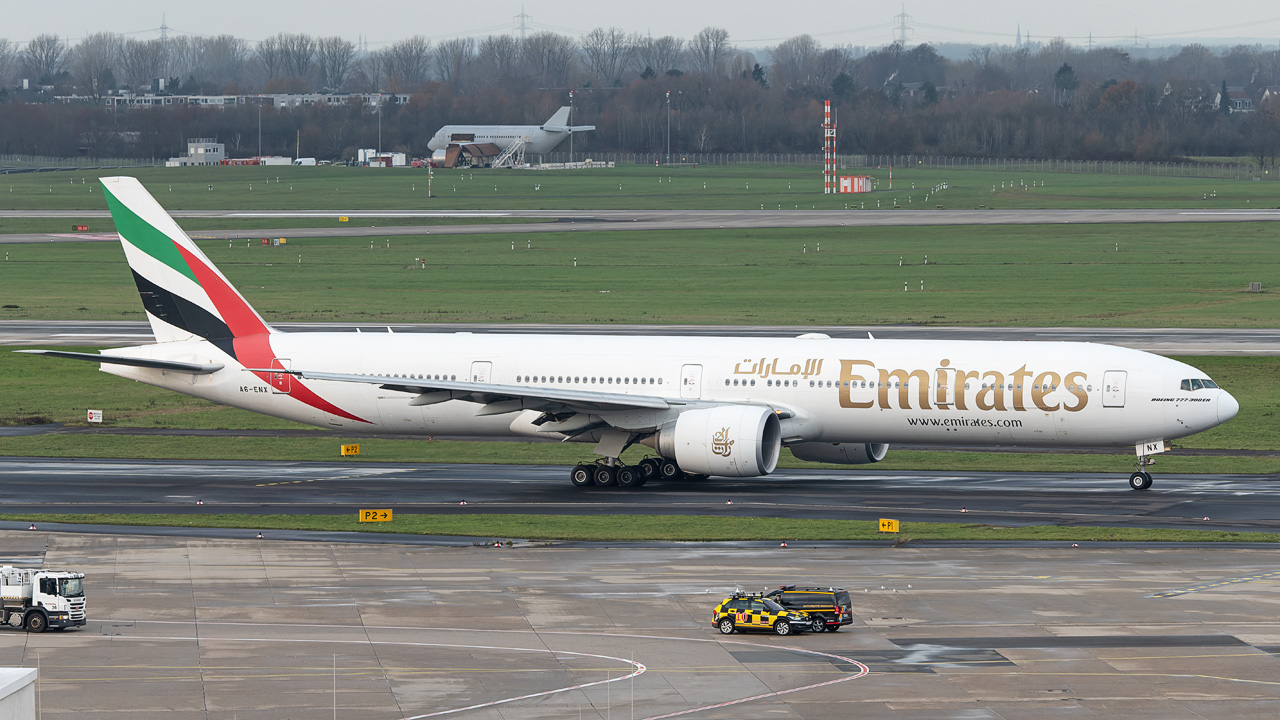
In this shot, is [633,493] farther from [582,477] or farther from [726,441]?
[726,441]

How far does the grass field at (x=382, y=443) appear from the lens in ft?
178

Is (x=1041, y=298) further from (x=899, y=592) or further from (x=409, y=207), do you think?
(x=409, y=207)

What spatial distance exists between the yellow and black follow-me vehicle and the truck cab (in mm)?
12563

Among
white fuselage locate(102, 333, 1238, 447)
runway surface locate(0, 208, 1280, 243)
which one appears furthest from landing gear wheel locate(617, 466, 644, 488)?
runway surface locate(0, 208, 1280, 243)

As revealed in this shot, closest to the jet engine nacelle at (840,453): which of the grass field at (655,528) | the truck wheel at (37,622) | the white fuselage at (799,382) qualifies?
the white fuselage at (799,382)

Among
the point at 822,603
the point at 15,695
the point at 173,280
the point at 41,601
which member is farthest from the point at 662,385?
the point at 15,695

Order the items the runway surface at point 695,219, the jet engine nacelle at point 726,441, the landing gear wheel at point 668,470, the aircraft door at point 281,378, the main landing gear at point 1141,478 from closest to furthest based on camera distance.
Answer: the jet engine nacelle at point 726,441, the main landing gear at point 1141,478, the landing gear wheel at point 668,470, the aircraft door at point 281,378, the runway surface at point 695,219

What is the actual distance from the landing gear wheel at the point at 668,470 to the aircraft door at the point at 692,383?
224 cm

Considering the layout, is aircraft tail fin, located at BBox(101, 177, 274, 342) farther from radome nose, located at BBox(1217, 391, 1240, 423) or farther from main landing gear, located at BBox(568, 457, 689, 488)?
radome nose, located at BBox(1217, 391, 1240, 423)

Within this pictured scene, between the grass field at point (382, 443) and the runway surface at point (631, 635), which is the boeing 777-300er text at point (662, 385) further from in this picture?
the runway surface at point (631, 635)

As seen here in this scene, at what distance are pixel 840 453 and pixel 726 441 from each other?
622cm

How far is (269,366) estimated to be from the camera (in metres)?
53.5

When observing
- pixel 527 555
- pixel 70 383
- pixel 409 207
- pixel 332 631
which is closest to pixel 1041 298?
pixel 70 383

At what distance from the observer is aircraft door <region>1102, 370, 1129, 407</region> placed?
47.5 meters
